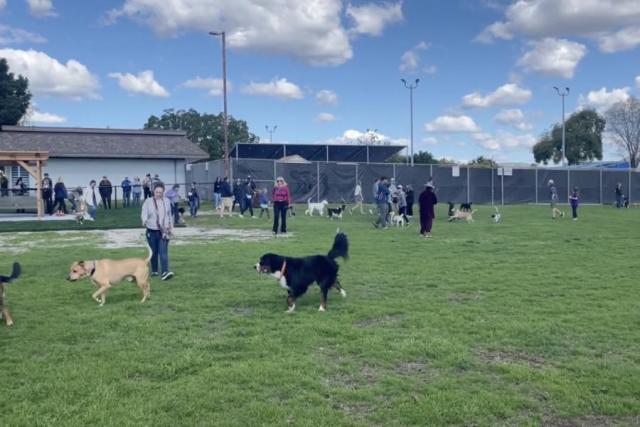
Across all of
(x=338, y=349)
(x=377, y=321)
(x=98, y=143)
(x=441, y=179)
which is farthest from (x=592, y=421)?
(x=98, y=143)

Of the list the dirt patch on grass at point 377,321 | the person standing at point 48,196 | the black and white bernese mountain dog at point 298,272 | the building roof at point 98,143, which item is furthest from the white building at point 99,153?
the dirt patch on grass at point 377,321

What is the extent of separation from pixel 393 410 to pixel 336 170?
2906cm

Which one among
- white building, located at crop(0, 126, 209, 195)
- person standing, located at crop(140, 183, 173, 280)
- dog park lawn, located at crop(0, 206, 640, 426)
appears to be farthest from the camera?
white building, located at crop(0, 126, 209, 195)

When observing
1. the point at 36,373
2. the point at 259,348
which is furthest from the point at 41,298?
the point at 259,348

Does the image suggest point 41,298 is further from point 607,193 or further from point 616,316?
point 607,193

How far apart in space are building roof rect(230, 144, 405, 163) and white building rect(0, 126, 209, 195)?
35.0 ft

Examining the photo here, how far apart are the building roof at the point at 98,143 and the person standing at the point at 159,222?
85.7 feet

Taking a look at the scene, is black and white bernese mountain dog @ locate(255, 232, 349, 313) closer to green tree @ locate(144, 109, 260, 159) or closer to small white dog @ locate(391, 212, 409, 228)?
small white dog @ locate(391, 212, 409, 228)

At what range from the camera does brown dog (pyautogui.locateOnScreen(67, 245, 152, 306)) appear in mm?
7457

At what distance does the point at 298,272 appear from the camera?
7.11 m

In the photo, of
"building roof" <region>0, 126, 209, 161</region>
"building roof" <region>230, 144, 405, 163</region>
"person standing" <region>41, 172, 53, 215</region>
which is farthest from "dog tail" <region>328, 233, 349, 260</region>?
"building roof" <region>230, 144, 405, 163</region>

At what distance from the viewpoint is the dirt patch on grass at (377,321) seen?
640 centimetres

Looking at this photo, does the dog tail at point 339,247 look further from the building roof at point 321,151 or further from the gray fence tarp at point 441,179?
the building roof at point 321,151

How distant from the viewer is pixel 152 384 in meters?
4.57
